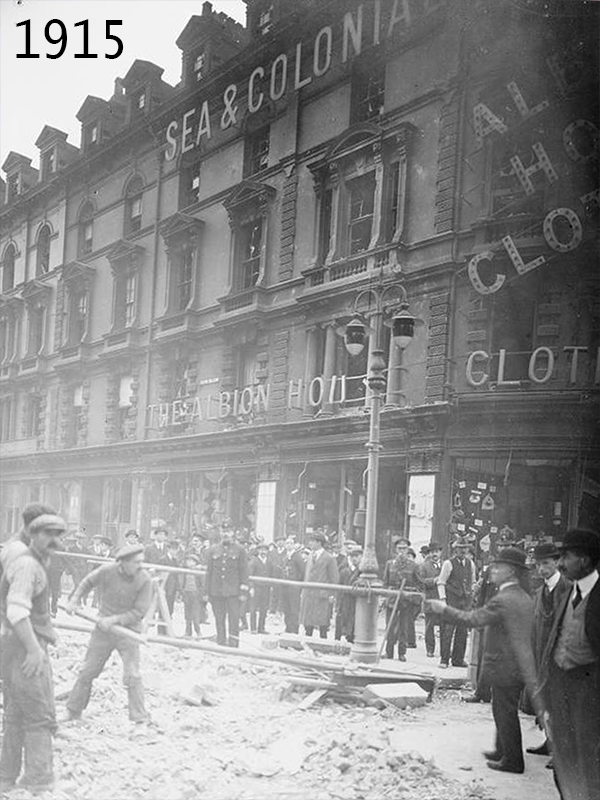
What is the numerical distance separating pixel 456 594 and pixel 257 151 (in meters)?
5.97

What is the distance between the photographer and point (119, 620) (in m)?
5.96

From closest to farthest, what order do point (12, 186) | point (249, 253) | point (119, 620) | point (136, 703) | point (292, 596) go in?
1. point (136, 703)
2. point (119, 620)
3. point (249, 253)
4. point (12, 186)
5. point (292, 596)

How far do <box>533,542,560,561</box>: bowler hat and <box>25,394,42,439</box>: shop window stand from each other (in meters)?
5.66

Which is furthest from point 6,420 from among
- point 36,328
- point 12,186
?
point 12,186

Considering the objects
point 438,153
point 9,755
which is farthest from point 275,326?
point 9,755

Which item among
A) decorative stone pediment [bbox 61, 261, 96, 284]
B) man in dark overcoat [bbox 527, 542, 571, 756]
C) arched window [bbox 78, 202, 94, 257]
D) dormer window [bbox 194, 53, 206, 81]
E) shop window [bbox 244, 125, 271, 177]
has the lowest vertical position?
man in dark overcoat [bbox 527, 542, 571, 756]

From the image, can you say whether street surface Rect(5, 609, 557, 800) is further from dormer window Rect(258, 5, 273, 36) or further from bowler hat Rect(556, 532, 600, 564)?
dormer window Rect(258, 5, 273, 36)

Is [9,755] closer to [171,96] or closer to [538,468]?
[538,468]

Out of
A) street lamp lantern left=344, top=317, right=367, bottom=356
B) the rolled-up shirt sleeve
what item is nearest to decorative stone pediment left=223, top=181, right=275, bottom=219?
street lamp lantern left=344, top=317, right=367, bottom=356

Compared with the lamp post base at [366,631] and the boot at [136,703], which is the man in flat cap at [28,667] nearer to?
the boot at [136,703]

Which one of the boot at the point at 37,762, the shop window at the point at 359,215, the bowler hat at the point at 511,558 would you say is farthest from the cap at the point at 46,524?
the shop window at the point at 359,215

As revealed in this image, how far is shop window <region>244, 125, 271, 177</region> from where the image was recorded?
280 inches

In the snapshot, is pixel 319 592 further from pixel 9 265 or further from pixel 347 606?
pixel 9 265

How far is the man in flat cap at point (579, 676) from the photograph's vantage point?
14.5 ft
